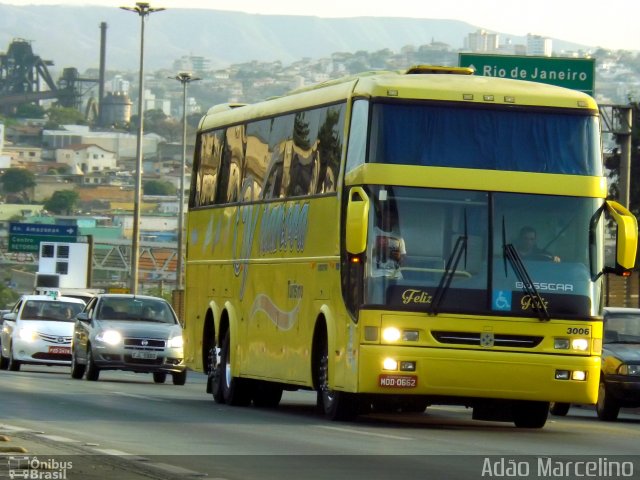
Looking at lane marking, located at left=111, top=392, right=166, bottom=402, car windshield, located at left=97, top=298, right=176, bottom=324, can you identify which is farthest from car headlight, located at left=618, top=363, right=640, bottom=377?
car windshield, located at left=97, top=298, right=176, bottom=324

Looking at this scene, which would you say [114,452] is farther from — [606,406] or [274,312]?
[606,406]

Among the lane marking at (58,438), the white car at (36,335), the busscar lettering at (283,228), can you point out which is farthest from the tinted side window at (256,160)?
the white car at (36,335)

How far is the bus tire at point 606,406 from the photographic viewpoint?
84.3ft

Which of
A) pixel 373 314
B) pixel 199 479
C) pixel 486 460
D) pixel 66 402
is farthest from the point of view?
pixel 66 402

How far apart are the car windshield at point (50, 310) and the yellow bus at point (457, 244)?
62.5 ft

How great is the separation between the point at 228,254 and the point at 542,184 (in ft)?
22.4

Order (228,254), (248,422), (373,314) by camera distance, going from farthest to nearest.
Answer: (228,254), (248,422), (373,314)

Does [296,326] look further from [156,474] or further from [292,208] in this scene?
[156,474]

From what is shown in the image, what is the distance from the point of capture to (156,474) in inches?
541

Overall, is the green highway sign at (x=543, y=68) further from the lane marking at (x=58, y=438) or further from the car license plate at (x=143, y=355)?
the lane marking at (x=58, y=438)

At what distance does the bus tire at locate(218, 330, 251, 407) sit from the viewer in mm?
25422

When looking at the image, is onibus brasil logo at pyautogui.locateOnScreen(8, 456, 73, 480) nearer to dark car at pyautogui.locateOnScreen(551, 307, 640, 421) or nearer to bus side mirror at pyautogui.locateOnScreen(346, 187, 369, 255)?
bus side mirror at pyautogui.locateOnScreen(346, 187, 369, 255)

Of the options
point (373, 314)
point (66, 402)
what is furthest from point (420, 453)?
point (66, 402)

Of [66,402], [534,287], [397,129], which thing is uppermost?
[397,129]
